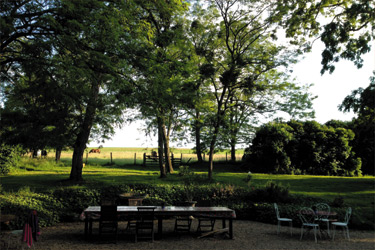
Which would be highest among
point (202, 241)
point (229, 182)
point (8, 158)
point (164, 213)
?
point (8, 158)

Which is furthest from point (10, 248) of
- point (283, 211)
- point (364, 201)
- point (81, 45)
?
point (364, 201)

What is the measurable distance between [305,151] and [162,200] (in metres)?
17.2

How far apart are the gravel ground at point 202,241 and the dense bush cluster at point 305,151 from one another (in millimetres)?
14470

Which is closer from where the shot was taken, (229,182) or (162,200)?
(162,200)

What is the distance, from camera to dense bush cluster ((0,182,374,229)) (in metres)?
10.8

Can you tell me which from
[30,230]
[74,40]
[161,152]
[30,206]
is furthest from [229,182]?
[30,230]

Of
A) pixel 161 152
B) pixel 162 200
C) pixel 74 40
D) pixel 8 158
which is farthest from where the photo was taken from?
pixel 161 152

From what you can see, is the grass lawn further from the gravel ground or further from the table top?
the table top

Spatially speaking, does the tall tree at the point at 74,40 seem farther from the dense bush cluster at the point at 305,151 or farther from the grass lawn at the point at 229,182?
the dense bush cluster at the point at 305,151

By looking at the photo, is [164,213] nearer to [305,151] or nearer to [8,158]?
[8,158]

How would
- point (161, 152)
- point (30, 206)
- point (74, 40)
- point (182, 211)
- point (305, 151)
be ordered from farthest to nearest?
1. point (305, 151)
2. point (161, 152)
3. point (30, 206)
4. point (74, 40)
5. point (182, 211)

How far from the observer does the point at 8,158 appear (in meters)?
19.6

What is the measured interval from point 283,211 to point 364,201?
4.77 m

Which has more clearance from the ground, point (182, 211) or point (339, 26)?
point (339, 26)
